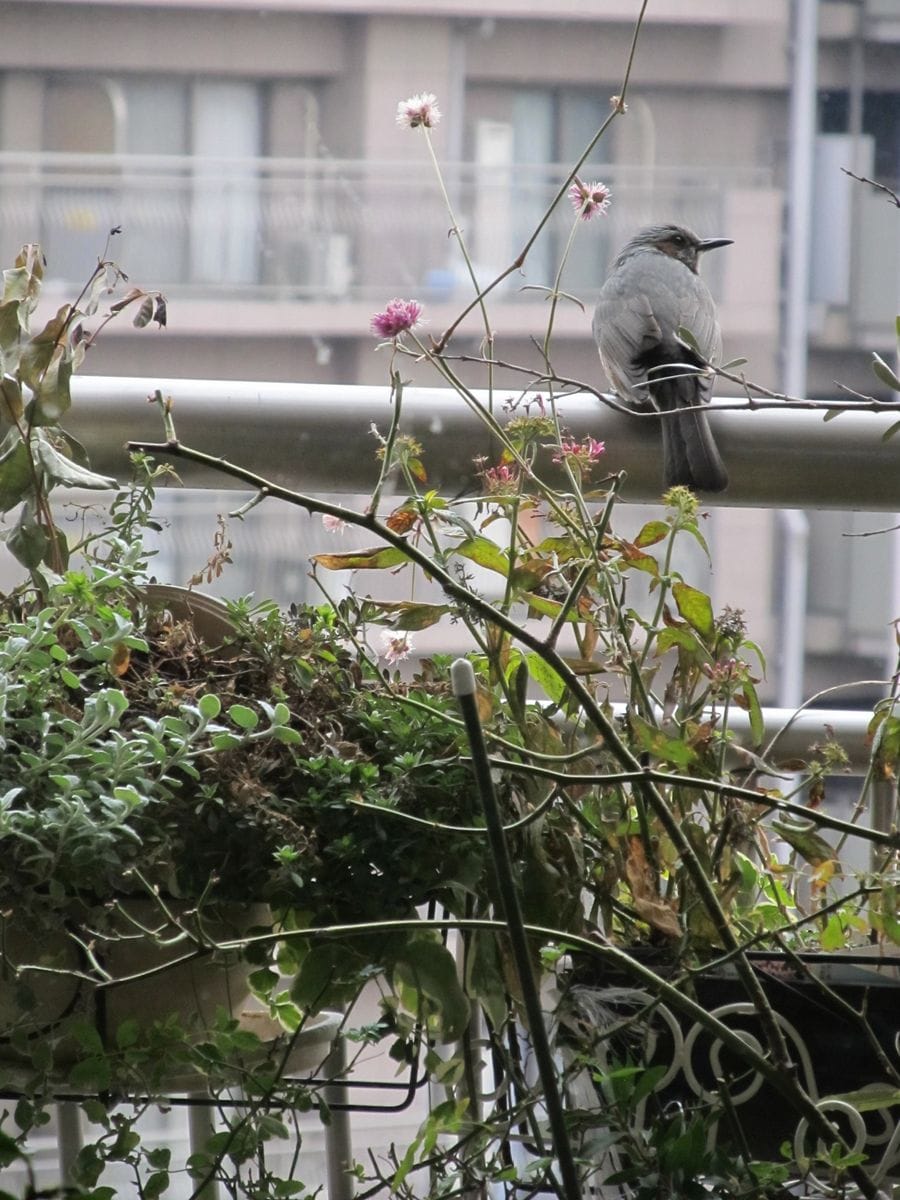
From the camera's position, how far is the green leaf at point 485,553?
660 mm

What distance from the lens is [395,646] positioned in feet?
2.45

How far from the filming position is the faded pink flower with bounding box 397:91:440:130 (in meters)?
0.81

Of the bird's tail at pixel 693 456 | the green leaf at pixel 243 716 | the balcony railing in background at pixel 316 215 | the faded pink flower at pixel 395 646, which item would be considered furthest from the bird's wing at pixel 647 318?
the balcony railing in background at pixel 316 215

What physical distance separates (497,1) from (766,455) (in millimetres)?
3902

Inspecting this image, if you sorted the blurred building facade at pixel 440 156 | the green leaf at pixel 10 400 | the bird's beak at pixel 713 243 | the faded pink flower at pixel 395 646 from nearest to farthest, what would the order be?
the green leaf at pixel 10 400 < the faded pink flower at pixel 395 646 < the bird's beak at pixel 713 243 < the blurred building facade at pixel 440 156

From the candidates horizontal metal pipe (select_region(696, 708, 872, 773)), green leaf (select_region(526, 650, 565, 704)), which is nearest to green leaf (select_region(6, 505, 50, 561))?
green leaf (select_region(526, 650, 565, 704))

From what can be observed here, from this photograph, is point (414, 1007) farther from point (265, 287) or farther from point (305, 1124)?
point (265, 287)

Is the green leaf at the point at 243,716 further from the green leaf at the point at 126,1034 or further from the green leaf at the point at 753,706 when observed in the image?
the green leaf at the point at 753,706

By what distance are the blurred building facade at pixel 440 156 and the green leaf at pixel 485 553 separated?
350 cm

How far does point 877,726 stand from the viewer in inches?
29.5

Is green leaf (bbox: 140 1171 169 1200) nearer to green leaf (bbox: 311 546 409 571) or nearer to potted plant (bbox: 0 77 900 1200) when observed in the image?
potted plant (bbox: 0 77 900 1200)

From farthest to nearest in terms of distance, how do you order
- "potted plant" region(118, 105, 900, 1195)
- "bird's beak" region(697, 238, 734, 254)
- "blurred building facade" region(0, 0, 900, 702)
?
"blurred building facade" region(0, 0, 900, 702) → "bird's beak" region(697, 238, 734, 254) → "potted plant" region(118, 105, 900, 1195)

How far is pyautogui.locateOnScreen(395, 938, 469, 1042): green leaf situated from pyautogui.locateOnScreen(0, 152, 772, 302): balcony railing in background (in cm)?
387

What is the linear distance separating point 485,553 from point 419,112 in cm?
32
